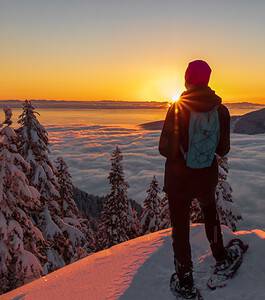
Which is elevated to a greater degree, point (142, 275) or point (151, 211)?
point (142, 275)

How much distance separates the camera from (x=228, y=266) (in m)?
5.43

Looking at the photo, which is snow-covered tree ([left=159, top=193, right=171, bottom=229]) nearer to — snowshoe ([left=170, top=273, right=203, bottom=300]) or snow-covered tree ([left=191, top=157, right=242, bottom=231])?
snow-covered tree ([left=191, top=157, right=242, bottom=231])

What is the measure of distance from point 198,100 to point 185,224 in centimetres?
173

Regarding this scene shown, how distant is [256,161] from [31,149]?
186218mm

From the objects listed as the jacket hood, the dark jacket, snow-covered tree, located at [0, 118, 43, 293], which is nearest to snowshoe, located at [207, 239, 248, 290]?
the dark jacket

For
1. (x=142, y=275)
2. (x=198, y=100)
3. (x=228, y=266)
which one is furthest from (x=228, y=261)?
(x=198, y=100)

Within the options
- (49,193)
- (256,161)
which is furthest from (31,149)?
(256,161)

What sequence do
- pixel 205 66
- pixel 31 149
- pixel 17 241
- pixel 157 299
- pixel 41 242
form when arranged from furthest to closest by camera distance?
1. pixel 31 149
2. pixel 41 242
3. pixel 17 241
4. pixel 157 299
5. pixel 205 66

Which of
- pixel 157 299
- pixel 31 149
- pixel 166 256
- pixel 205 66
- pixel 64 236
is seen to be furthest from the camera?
pixel 64 236

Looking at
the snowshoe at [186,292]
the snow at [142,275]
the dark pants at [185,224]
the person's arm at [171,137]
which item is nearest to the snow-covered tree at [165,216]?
the snow at [142,275]

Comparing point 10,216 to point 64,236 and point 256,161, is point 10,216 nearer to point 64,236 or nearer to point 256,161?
point 64,236

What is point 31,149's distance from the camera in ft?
58.2

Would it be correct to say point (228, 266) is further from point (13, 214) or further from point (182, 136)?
point (13, 214)

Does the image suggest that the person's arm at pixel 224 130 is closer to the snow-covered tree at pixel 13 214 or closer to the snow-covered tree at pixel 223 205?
the snow-covered tree at pixel 13 214
